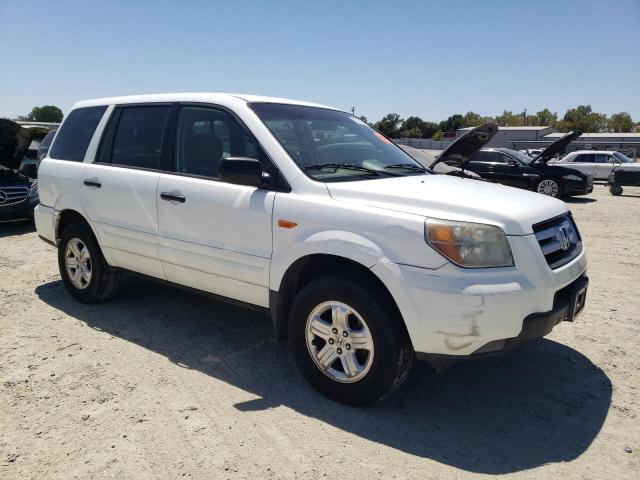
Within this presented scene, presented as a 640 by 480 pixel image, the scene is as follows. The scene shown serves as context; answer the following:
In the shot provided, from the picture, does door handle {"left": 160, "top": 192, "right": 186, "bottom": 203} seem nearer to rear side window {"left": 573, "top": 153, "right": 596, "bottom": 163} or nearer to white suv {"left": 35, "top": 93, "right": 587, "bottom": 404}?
white suv {"left": 35, "top": 93, "right": 587, "bottom": 404}

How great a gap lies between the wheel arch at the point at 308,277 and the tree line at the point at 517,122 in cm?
8870

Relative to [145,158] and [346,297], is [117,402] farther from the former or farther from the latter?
[145,158]

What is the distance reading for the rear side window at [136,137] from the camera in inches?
165

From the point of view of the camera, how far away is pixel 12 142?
8734 mm

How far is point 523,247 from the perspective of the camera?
2.81 m

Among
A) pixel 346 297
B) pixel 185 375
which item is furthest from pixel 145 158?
pixel 346 297

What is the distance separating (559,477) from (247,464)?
5.11 ft

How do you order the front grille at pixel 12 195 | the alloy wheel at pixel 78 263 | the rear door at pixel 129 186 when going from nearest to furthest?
the rear door at pixel 129 186 → the alloy wheel at pixel 78 263 → the front grille at pixel 12 195

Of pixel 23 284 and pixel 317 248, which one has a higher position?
pixel 317 248

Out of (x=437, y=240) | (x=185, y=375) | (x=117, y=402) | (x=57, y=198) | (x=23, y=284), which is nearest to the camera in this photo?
(x=437, y=240)

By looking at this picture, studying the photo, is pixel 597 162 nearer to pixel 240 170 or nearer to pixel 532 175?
pixel 532 175

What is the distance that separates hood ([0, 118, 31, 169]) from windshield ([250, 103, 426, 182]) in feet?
21.4

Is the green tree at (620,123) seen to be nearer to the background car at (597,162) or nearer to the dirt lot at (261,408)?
the background car at (597,162)

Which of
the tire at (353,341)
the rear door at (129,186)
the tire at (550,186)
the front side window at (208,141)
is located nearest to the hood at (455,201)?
the tire at (353,341)
